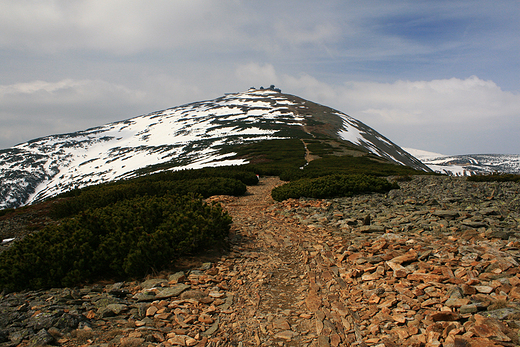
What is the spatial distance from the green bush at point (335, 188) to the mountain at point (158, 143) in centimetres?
4623

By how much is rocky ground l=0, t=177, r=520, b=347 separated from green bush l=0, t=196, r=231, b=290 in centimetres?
40

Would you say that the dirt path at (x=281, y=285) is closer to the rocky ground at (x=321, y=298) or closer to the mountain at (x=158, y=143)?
the rocky ground at (x=321, y=298)

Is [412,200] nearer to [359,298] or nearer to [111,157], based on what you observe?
[359,298]

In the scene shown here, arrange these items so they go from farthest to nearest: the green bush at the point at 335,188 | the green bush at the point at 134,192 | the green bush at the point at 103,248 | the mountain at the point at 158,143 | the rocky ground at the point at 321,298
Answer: the mountain at the point at 158,143, the green bush at the point at 134,192, the green bush at the point at 335,188, the green bush at the point at 103,248, the rocky ground at the point at 321,298

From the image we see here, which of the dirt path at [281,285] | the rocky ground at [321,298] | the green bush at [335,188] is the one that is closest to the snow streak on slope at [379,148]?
the green bush at [335,188]

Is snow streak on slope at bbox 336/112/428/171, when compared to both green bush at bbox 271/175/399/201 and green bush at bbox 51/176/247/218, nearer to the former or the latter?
green bush at bbox 271/175/399/201

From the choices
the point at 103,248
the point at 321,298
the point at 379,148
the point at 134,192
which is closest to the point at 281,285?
the point at 321,298

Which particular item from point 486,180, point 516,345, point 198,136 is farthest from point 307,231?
point 198,136

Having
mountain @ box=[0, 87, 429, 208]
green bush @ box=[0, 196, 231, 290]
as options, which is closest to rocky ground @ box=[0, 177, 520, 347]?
green bush @ box=[0, 196, 231, 290]

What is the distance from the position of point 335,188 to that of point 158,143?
3678 inches

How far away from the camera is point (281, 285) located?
5.77 metres

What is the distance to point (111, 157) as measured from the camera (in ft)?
317

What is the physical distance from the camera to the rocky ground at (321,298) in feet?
12.6

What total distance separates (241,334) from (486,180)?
768 inches
